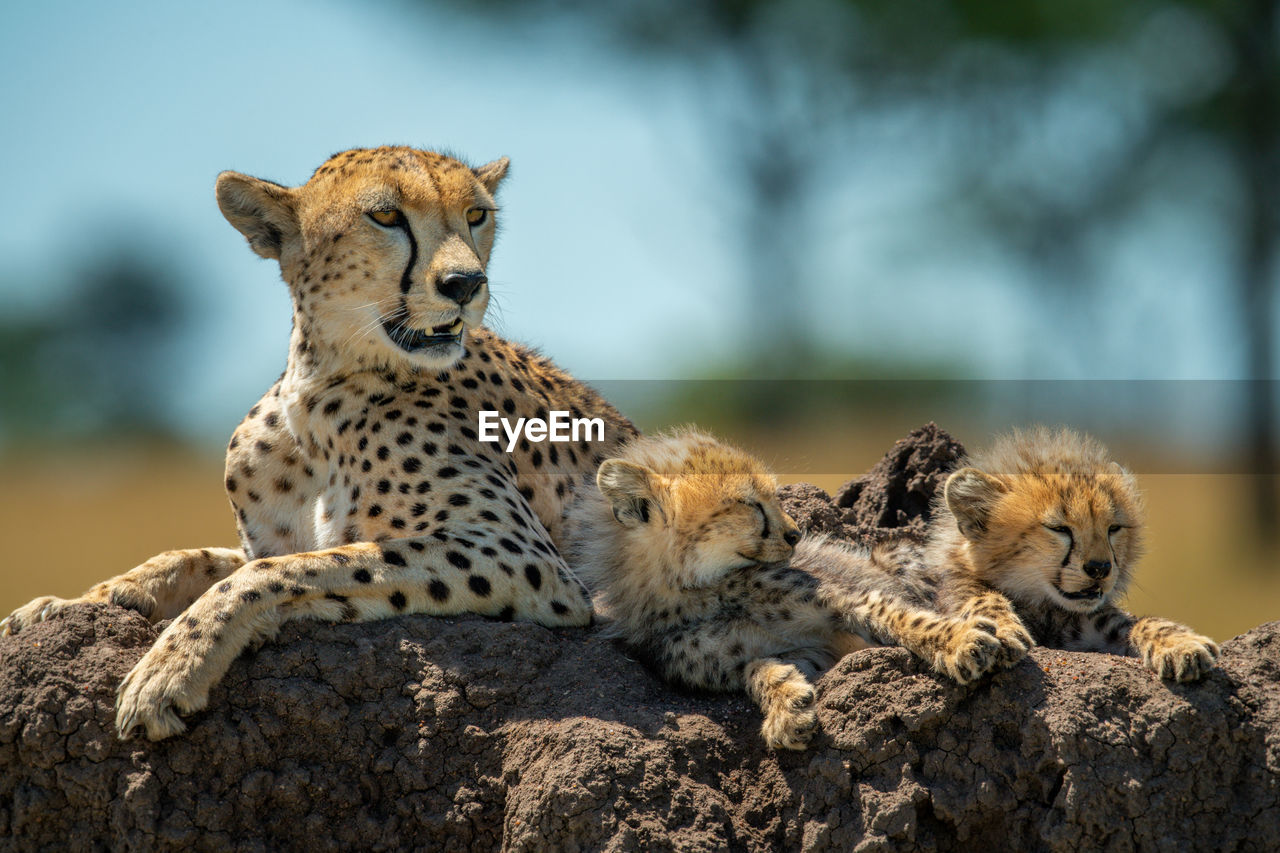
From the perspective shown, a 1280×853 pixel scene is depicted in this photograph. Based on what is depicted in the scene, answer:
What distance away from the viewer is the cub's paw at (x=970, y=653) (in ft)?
8.51

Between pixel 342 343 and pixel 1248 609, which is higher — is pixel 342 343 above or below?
above

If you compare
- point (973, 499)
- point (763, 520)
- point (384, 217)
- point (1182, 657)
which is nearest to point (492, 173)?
point (384, 217)

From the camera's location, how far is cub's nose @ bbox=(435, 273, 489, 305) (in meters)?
3.41

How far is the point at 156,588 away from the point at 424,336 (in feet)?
3.25

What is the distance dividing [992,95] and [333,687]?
13.4 m

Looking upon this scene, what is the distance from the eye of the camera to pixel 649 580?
127 inches

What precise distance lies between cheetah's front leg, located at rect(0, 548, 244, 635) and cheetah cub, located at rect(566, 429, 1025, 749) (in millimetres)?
1065

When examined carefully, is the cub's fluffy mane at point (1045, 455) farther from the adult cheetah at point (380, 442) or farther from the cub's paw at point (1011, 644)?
the adult cheetah at point (380, 442)

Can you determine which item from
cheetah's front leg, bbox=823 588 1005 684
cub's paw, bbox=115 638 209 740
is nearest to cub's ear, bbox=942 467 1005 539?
cheetah's front leg, bbox=823 588 1005 684

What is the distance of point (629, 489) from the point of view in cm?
329

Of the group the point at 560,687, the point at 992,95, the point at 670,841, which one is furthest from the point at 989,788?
the point at 992,95

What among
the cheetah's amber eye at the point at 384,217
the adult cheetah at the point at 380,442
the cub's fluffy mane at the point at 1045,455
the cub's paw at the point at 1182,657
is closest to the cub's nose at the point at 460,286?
the adult cheetah at the point at 380,442

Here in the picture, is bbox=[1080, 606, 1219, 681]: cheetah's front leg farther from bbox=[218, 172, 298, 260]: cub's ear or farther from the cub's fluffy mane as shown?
bbox=[218, 172, 298, 260]: cub's ear

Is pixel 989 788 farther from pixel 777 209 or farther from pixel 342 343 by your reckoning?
pixel 777 209
